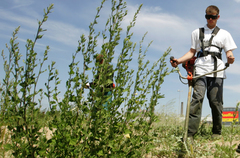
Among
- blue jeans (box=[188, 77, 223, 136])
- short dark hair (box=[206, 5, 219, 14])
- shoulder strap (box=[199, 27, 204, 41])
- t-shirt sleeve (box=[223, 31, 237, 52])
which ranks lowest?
blue jeans (box=[188, 77, 223, 136])

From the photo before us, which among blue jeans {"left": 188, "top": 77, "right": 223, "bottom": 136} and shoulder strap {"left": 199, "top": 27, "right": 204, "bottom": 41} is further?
shoulder strap {"left": 199, "top": 27, "right": 204, "bottom": 41}

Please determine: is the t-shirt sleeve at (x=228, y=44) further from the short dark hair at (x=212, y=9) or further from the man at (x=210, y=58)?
the short dark hair at (x=212, y=9)

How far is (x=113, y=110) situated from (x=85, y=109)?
28cm

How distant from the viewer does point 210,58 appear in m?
3.76

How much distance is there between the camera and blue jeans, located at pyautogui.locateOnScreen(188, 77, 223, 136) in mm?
3570

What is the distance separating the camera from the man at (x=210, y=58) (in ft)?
12.0

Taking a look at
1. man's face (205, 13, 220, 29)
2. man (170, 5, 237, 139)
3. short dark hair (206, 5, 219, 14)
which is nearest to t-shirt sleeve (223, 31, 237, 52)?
man (170, 5, 237, 139)

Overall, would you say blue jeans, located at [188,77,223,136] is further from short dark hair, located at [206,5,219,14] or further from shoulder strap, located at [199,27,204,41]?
short dark hair, located at [206,5,219,14]

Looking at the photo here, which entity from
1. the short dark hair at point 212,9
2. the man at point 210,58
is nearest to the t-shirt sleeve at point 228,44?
the man at point 210,58

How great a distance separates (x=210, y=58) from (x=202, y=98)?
2.19ft

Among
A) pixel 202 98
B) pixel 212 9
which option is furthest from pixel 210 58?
pixel 212 9

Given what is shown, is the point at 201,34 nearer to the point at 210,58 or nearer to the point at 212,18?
the point at 212,18

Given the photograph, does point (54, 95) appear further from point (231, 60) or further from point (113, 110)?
point (231, 60)

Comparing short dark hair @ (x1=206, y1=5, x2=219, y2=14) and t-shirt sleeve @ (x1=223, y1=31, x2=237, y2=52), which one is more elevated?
short dark hair @ (x1=206, y1=5, x2=219, y2=14)
